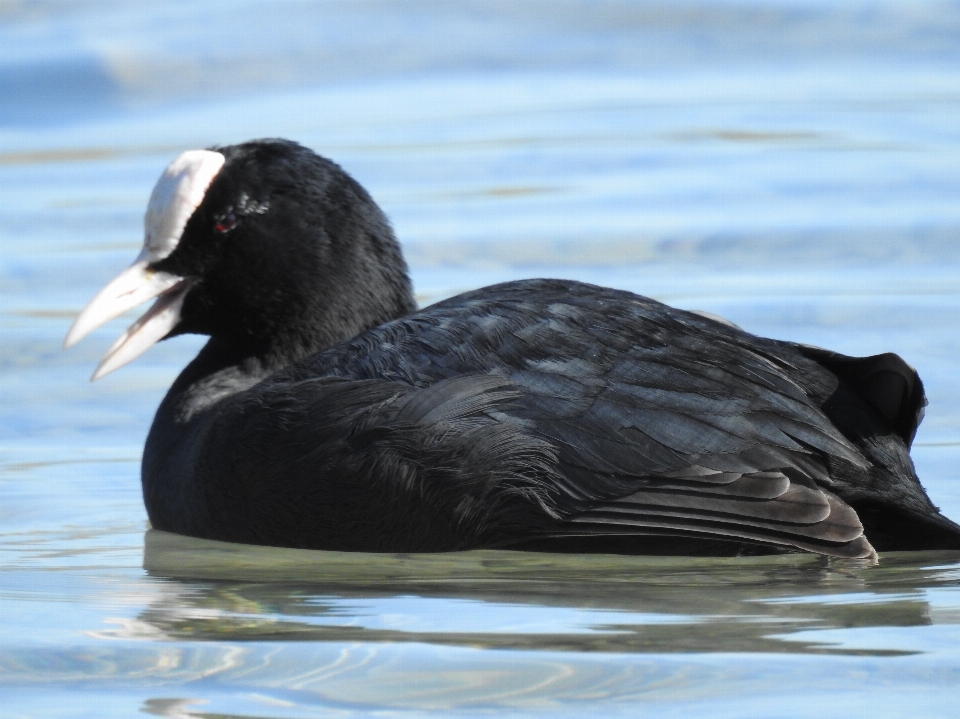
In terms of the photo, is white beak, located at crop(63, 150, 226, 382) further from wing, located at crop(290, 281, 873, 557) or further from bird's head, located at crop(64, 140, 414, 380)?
wing, located at crop(290, 281, 873, 557)

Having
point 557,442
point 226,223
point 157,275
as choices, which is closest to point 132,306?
point 157,275

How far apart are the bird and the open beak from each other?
0.02 metres

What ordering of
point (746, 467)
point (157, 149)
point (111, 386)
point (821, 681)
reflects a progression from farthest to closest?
1. point (157, 149)
2. point (111, 386)
3. point (746, 467)
4. point (821, 681)

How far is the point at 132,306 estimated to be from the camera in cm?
535

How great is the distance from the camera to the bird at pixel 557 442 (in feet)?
14.6

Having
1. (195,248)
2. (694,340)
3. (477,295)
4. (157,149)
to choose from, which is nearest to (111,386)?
(195,248)

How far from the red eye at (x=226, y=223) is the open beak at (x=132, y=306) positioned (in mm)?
169

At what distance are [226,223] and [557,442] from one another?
4.29 feet

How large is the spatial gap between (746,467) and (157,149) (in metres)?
6.46

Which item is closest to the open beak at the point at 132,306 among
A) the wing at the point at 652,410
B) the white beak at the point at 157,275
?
the white beak at the point at 157,275

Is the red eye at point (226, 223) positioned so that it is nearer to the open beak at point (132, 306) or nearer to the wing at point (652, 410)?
the open beak at point (132, 306)

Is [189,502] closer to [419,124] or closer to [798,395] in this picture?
[798,395]

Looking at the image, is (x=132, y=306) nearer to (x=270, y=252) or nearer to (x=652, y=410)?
(x=270, y=252)

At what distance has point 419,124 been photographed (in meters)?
10.8
